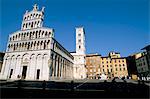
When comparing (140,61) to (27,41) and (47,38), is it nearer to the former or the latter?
(47,38)

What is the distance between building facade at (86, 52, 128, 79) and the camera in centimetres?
8150

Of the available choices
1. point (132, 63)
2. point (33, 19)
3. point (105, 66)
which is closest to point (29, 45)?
point (33, 19)

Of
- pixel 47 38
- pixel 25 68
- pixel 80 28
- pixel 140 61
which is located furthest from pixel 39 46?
pixel 140 61

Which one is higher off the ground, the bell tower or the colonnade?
the bell tower

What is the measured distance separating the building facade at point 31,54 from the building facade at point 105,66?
38294 millimetres

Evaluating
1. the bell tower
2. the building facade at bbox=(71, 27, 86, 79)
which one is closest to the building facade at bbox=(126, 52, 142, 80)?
the building facade at bbox=(71, 27, 86, 79)

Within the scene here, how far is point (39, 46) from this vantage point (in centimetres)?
4359

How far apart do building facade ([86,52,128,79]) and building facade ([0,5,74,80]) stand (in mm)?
38294

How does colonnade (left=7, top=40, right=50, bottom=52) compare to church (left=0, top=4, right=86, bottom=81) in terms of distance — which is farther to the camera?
colonnade (left=7, top=40, right=50, bottom=52)

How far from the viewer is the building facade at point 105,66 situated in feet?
267

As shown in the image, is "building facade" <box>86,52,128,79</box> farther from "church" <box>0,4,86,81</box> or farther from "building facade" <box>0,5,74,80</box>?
"building facade" <box>0,5,74,80</box>

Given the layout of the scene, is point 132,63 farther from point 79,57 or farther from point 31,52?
point 31,52

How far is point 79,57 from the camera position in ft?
262

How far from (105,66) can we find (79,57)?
17.9m
